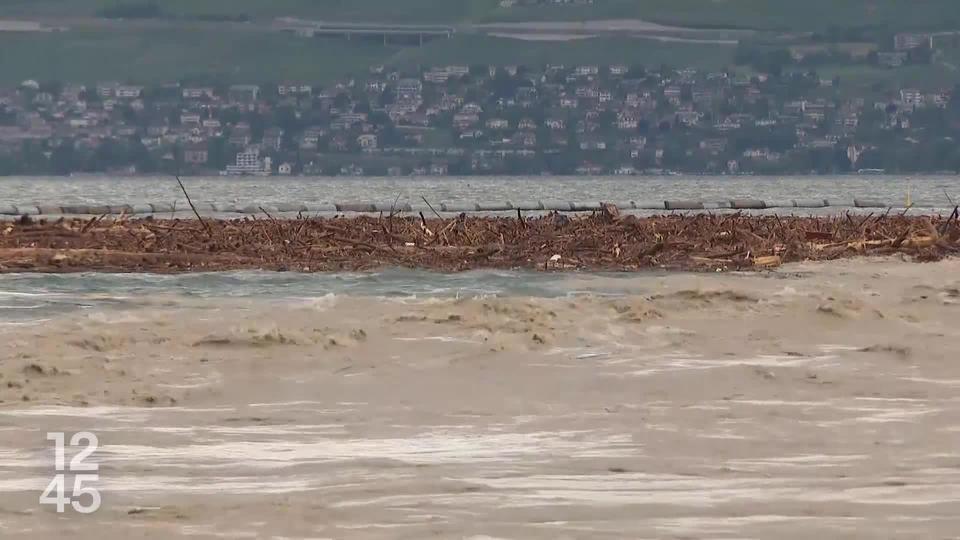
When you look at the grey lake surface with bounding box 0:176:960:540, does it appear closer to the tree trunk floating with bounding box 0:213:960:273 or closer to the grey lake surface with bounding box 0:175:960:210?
the tree trunk floating with bounding box 0:213:960:273

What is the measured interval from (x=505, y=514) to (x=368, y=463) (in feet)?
4.23

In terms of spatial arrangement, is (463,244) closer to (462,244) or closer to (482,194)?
(462,244)

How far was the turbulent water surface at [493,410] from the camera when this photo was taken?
6355 mm

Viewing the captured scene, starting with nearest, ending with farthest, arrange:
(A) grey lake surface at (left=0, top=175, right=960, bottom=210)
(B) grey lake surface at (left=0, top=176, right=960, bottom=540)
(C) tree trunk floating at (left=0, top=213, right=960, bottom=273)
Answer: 1. (B) grey lake surface at (left=0, top=176, right=960, bottom=540)
2. (C) tree trunk floating at (left=0, top=213, right=960, bottom=273)
3. (A) grey lake surface at (left=0, top=175, right=960, bottom=210)

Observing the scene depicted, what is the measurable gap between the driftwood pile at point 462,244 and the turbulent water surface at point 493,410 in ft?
10.7

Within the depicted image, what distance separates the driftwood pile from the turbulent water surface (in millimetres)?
3256

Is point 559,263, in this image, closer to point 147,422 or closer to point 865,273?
point 865,273

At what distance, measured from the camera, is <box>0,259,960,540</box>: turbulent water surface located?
20.9 ft

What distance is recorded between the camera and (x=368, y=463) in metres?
7.50

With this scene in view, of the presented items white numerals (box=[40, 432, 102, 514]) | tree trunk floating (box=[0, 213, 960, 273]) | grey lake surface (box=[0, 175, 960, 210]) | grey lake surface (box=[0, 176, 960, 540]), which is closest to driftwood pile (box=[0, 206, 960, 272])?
tree trunk floating (box=[0, 213, 960, 273])

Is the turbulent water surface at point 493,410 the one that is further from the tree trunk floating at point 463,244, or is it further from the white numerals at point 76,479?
the tree trunk floating at point 463,244

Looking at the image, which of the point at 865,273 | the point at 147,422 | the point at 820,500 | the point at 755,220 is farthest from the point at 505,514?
the point at 755,220

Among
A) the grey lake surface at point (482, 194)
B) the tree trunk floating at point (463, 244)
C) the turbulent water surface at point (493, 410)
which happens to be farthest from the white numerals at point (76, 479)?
the grey lake surface at point (482, 194)

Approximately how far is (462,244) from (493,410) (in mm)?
13371
